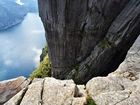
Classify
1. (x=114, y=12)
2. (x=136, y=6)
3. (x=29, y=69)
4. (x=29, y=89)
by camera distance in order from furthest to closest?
(x=29, y=69)
(x=114, y=12)
(x=136, y=6)
(x=29, y=89)

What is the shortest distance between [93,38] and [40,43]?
304 feet

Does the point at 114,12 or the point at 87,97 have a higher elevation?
the point at 114,12

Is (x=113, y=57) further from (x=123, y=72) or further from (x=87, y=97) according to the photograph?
(x=87, y=97)

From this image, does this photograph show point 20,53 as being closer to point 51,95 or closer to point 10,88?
point 10,88

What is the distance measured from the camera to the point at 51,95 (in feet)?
44.0

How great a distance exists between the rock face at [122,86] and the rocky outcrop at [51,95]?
1413mm

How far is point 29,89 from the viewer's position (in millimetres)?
14531

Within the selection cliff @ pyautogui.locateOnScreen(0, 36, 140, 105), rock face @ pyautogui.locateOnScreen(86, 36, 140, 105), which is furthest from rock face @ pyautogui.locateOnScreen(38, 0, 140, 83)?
cliff @ pyautogui.locateOnScreen(0, 36, 140, 105)

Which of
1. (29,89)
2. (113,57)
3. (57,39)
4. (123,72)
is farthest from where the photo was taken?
(57,39)

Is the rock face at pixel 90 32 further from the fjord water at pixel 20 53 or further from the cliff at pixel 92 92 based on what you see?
the fjord water at pixel 20 53

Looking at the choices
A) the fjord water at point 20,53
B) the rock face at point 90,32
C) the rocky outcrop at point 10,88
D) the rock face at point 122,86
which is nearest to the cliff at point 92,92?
the rock face at point 122,86

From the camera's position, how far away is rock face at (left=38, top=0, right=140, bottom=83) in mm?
23531

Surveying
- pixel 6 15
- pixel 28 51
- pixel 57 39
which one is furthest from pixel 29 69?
pixel 6 15

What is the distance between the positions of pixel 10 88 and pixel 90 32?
16.8 metres
